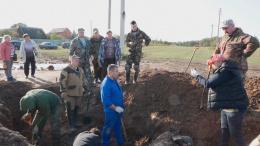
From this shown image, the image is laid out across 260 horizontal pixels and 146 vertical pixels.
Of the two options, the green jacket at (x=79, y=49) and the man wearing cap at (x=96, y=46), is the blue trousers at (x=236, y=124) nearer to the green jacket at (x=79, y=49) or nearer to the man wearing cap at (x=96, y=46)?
the green jacket at (x=79, y=49)

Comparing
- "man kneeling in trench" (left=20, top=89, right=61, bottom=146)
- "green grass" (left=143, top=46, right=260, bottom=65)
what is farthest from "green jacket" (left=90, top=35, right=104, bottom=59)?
"green grass" (left=143, top=46, right=260, bottom=65)

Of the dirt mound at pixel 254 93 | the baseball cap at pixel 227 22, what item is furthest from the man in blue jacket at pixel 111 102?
the dirt mound at pixel 254 93

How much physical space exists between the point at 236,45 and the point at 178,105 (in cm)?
186

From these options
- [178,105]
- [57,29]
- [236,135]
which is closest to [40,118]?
[178,105]

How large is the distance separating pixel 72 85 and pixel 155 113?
208 centimetres

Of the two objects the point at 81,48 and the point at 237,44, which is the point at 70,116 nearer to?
the point at 81,48

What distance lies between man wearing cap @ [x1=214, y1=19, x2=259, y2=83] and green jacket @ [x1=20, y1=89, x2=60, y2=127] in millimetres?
3560

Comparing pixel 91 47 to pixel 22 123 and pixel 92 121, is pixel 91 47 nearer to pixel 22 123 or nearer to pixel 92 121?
pixel 92 121

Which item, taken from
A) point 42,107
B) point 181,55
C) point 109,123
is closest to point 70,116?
point 42,107

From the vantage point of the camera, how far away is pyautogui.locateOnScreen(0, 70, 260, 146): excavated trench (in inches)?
156

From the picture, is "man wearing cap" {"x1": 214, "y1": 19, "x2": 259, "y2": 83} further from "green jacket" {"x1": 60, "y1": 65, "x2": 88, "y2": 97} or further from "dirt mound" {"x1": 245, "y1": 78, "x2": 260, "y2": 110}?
"green jacket" {"x1": 60, "y1": 65, "x2": 88, "y2": 97}

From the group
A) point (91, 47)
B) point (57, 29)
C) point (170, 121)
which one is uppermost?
point (57, 29)

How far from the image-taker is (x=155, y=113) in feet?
15.5

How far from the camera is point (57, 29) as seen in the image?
70562 mm
